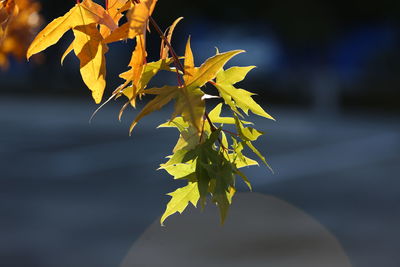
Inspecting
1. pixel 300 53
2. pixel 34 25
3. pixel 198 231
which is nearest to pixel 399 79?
pixel 300 53

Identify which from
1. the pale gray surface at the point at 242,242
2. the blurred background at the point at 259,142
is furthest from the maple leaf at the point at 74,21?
the blurred background at the point at 259,142

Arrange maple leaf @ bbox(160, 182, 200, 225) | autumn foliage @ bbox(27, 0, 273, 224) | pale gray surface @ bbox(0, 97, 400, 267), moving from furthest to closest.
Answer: pale gray surface @ bbox(0, 97, 400, 267), maple leaf @ bbox(160, 182, 200, 225), autumn foliage @ bbox(27, 0, 273, 224)

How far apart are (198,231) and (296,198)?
2304 mm

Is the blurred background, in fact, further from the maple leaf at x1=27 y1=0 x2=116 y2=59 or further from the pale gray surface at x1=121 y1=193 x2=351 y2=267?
the maple leaf at x1=27 y1=0 x2=116 y2=59

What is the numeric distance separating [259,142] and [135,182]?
4.74 meters

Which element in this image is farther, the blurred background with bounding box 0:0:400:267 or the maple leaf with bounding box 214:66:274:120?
the blurred background with bounding box 0:0:400:267

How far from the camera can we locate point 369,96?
21578 millimetres

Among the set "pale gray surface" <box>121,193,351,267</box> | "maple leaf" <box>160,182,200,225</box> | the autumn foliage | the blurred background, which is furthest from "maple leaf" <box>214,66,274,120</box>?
the blurred background

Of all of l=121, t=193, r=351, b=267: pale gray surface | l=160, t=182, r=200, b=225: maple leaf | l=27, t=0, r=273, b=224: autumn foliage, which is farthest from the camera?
l=121, t=193, r=351, b=267: pale gray surface

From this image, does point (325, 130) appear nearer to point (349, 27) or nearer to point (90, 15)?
point (349, 27)

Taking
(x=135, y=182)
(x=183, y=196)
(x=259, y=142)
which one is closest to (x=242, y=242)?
(x=135, y=182)

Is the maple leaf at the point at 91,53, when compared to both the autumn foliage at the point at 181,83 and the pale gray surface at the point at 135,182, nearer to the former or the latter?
the autumn foliage at the point at 181,83

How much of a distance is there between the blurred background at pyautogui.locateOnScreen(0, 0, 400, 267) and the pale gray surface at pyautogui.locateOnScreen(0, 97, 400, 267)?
3 centimetres

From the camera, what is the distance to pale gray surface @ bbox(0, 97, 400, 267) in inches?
305
